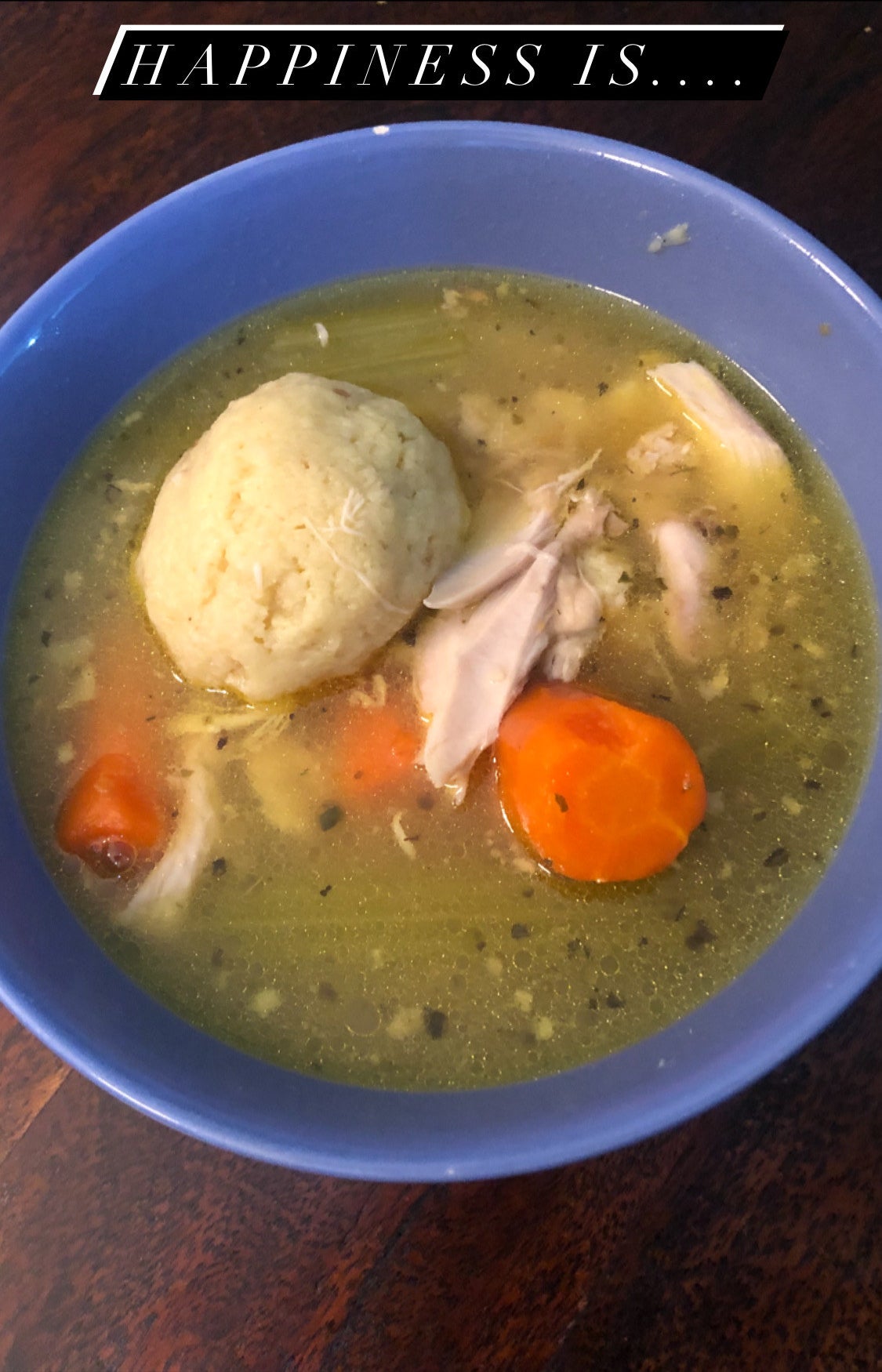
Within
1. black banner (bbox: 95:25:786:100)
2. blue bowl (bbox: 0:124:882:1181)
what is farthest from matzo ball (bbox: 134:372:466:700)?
black banner (bbox: 95:25:786:100)

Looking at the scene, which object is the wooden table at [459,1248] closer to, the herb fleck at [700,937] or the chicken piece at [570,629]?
the herb fleck at [700,937]

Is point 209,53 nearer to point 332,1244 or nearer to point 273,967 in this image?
point 273,967

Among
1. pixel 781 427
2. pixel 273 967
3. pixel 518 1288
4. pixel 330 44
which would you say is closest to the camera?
pixel 518 1288

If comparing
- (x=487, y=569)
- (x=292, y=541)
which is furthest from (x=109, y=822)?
(x=487, y=569)

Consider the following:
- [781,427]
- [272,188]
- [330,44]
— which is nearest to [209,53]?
[330,44]

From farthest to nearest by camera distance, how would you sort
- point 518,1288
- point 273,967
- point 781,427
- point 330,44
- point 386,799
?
point 330,44 < point 781,427 < point 386,799 < point 273,967 < point 518,1288

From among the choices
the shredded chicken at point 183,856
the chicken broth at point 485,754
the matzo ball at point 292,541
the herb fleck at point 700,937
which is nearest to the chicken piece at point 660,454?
the chicken broth at point 485,754
